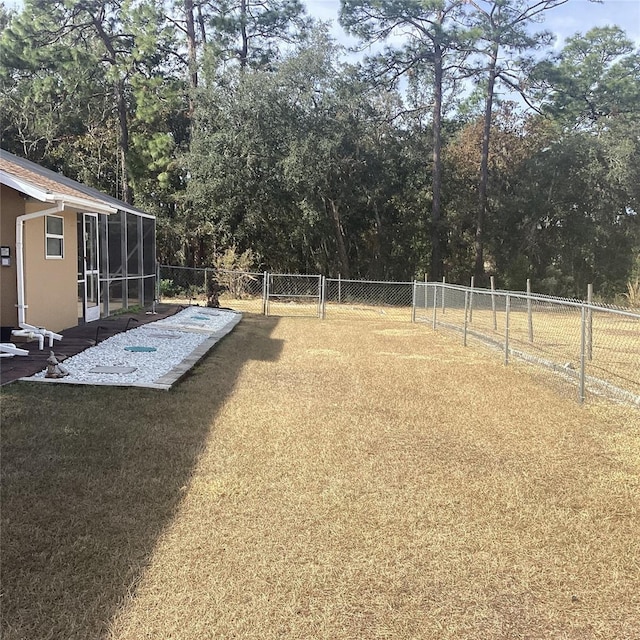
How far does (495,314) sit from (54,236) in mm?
7990

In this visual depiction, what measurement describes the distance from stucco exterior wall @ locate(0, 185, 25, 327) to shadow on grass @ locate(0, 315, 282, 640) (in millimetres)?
3154

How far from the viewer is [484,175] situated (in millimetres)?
21797

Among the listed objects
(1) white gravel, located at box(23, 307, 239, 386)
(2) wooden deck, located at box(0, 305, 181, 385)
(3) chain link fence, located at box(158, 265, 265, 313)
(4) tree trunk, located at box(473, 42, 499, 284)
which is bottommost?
(1) white gravel, located at box(23, 307, 239, 386)

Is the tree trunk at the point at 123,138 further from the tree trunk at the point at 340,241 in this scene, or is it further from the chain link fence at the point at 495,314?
the tree trunk at the point at 340,241

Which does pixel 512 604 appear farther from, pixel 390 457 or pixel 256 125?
pixel 256 125

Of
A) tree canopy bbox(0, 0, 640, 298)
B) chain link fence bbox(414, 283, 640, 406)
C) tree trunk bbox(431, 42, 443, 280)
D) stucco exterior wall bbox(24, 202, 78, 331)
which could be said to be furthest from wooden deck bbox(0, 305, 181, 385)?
tree trunk bbox(431, 42, 443, 280)

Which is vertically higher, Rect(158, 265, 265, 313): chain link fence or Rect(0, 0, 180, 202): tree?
Rect(0, 0, 180, 202): tree

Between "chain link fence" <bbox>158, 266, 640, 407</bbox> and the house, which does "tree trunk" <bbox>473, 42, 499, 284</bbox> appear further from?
the house

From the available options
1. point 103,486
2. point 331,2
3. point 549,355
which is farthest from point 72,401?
point 331,2

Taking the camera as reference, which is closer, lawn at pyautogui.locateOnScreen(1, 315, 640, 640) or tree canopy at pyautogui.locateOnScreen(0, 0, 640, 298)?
lawn at pyautogui.locateOnScreen(1, 315, 640, 640)

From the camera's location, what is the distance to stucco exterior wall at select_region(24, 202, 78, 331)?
8570 mm

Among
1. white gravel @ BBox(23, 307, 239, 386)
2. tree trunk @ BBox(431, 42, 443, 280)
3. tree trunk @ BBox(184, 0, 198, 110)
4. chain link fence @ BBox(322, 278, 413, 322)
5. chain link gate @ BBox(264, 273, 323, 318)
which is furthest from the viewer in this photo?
tree trunk @ BBox(184, 0, 198, 110)

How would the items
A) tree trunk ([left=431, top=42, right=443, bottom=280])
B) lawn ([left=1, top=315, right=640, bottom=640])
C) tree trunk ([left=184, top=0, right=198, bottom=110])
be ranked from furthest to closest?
tree trunk ([left=184, top=0, right=198, bottom=110]), tree trunk ([left=431, top=42, right=443, bottom=280]), lawn ([left=1, top=315, right=640, bottom=640])

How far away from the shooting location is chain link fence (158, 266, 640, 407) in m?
7.53
